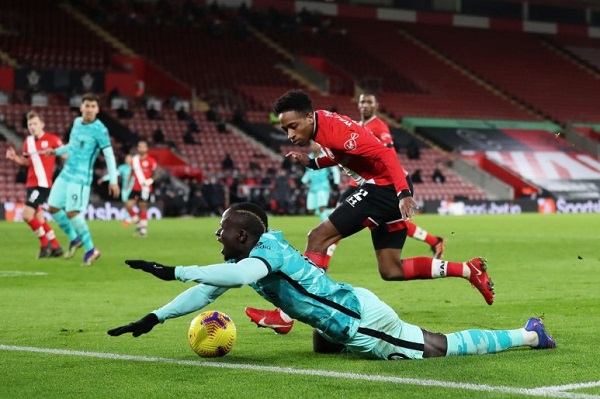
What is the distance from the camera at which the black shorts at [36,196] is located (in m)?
17.7

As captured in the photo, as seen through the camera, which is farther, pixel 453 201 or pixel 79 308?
pixel 453 201

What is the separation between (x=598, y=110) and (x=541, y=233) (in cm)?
3685

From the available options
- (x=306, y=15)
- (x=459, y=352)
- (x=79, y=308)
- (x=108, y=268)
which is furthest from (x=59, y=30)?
(x=459, y=352)

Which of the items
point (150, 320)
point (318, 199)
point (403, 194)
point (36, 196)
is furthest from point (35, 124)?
point (150, 320)

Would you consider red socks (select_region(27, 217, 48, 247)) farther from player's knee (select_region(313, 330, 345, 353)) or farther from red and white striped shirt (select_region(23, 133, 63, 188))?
player's knee (select_region(313, 330, 345, 353))

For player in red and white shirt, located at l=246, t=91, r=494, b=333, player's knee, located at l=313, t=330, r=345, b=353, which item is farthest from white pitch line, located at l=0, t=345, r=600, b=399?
player in red and white shirt, located at l=246, t=91, r=494, b=333

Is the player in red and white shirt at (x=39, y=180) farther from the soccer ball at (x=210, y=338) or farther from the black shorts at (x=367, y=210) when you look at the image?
the soccer ball at (x=210, y=338)

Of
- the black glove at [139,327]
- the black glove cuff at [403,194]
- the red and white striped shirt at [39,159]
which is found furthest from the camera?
the red and white striped shirt at [39,159]

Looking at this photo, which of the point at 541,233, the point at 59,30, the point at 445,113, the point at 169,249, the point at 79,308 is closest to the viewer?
the point at 79,308

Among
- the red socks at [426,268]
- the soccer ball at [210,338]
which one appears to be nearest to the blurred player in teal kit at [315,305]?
the soccer ball at [210,338]

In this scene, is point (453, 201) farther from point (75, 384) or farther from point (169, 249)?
point (75, 384)

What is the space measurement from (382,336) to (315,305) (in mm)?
459

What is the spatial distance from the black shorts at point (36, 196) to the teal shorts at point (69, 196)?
1287 mm

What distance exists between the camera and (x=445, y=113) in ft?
178
